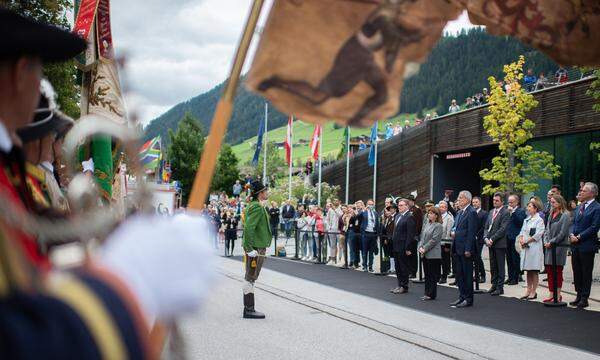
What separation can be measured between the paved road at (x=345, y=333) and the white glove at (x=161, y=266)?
5.06 m

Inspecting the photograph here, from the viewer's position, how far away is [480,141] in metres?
30.3

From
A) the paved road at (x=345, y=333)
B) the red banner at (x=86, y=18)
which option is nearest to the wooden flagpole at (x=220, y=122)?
the red banner at (x=86, y=18)

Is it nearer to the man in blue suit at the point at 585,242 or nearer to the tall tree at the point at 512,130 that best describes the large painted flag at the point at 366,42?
the man in blue suit at the point at 585,242

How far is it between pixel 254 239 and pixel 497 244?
19.5 ft

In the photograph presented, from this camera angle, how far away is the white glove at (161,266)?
44.8 inches

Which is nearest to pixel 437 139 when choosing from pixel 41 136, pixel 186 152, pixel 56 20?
pixel 56 20

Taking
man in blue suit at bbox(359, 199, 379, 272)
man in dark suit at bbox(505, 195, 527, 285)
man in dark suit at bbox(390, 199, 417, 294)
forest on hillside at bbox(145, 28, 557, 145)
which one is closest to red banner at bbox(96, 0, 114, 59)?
man in dark suit at bbox(390, 199, 417, 294)

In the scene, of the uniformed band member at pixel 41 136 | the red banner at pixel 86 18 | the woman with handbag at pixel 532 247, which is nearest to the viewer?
the uniformed band member at pixel 41 136

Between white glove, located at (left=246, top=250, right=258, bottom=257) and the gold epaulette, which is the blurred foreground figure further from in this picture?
white glove, located at (left=246, top=250, right=258, bottom=257)

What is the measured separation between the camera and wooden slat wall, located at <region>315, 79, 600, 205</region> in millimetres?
24156

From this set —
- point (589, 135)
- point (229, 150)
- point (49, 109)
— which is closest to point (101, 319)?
point (49, 109)

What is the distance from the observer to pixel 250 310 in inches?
401

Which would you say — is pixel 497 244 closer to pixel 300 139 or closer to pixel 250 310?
pixel 250 310

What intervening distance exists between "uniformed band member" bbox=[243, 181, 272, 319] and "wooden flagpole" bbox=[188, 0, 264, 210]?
28.7 feet
